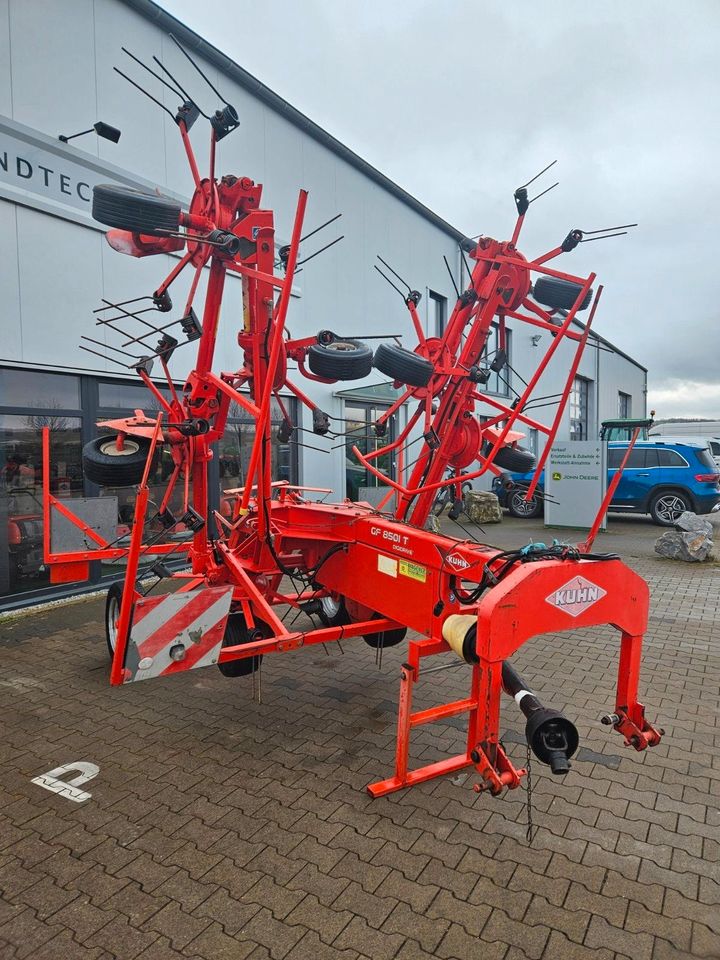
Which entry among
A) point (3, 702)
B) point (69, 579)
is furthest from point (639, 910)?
point (69, 579)

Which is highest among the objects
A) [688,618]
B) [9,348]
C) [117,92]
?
[117,92]

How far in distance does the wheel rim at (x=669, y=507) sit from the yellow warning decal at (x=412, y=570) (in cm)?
1145

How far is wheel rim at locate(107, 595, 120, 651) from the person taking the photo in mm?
4982

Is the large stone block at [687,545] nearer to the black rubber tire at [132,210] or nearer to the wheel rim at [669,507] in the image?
the wheel rim at [669,507]

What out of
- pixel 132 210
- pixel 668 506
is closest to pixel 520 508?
pixel 668 506

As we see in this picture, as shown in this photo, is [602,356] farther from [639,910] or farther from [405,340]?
[639,910]

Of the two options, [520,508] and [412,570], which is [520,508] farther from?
[412,570]

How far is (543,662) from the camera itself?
17.2 ft

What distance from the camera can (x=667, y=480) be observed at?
13.2 m

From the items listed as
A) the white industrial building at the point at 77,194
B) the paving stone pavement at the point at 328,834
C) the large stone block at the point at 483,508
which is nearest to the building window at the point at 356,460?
the white industrial building at the point at 77,194

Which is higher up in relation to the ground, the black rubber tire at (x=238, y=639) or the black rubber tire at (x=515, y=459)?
the black rubber tire at (x=515, y=459)

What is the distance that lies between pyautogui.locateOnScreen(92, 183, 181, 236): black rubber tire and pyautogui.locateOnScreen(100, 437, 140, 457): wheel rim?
178 centimetres

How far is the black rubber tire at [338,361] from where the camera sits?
424cm

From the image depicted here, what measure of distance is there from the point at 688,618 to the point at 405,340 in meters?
8.96
